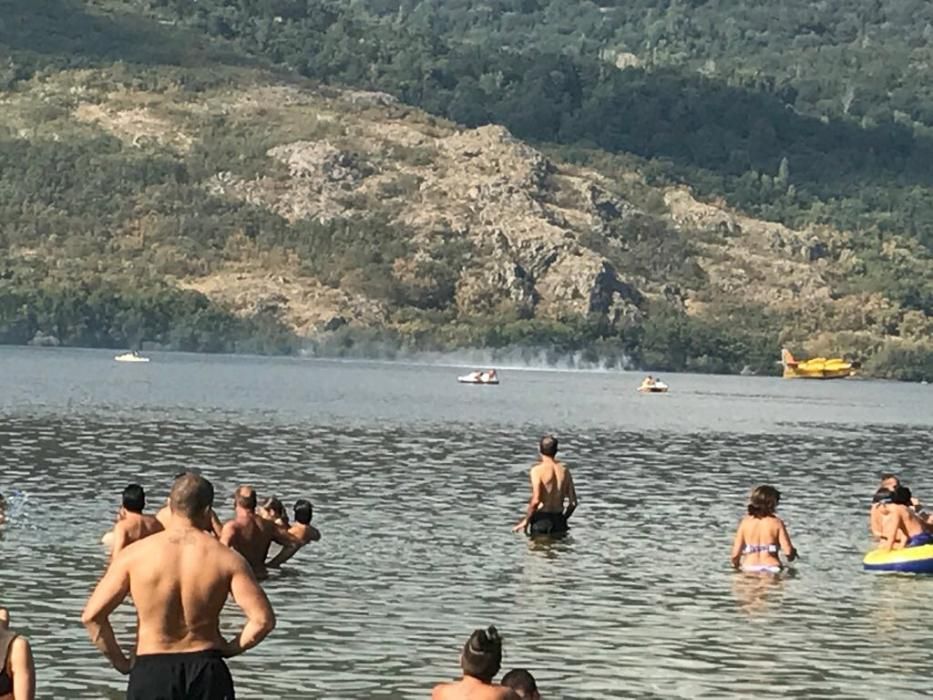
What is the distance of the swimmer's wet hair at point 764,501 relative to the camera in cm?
3553

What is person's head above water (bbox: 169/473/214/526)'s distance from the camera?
15203 mm

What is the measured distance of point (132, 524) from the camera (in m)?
29.4

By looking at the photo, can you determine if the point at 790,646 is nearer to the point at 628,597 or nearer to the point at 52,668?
the point at 628,597

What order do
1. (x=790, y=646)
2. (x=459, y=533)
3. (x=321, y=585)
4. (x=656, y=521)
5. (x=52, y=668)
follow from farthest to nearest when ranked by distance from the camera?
1. (x=656, y=521)
2. (x=459, y=533)
3. (x=321, y=585)
4. (x=790, y=646)
5. (x=52, y=668)

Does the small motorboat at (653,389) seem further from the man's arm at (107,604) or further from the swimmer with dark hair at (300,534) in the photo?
the man's arm at (107,604)

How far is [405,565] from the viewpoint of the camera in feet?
124

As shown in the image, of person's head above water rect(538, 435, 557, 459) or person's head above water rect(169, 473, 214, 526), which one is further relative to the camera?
person's head above water rect(538, 435, 557, 459)

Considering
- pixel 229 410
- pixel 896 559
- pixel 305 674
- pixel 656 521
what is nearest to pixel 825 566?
pixel 896 559

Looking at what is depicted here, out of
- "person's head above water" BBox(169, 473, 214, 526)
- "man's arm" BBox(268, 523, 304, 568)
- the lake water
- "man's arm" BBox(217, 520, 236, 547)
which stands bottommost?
the lake water

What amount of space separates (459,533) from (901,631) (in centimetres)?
1430

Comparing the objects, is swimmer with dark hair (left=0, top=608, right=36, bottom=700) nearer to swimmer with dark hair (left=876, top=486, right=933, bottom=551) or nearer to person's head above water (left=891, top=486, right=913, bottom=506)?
person's head above water (left=891, top=486, right=913, bottom=506)

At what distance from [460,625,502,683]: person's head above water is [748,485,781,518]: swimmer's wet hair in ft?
64.1

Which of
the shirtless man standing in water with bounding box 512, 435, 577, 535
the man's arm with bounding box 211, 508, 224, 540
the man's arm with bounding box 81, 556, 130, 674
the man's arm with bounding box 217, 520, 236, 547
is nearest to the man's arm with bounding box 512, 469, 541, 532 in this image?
the shirtless man standing in water with bounding box 512, 435, 577, 535

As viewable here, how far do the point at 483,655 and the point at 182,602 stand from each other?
2062 millimetres
